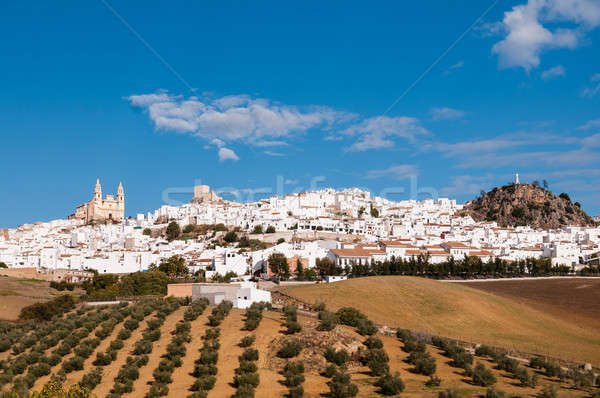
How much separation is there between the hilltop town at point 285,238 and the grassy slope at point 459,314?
21586mm

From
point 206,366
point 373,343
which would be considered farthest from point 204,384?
point 373,343

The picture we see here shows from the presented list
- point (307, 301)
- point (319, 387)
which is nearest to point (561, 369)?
point (319, 387)

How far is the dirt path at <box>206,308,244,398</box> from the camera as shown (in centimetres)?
1770

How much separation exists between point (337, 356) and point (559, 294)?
39060 millimetres

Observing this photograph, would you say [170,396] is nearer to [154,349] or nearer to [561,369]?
[154,349]

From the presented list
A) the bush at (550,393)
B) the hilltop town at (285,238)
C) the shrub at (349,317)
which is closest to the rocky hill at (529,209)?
the hilltop town at (285,238)

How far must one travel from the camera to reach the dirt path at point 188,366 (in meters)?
18.0

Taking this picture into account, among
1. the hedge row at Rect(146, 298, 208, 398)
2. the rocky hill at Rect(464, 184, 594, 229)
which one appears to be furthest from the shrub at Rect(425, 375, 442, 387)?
the rocky hill at Rect(464, 184, 594, 229)

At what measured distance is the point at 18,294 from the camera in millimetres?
54406

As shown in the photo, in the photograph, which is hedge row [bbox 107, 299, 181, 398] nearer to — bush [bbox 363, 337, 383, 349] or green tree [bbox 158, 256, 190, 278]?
bush [bbox 363, 337, 383, 349]

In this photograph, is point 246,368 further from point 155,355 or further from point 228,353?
point 155,355

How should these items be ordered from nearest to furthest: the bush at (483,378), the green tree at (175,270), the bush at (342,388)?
the bush at (342,388) → the bush at (483,378) → the green tree at (175,270)

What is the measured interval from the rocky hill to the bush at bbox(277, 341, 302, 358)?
120m

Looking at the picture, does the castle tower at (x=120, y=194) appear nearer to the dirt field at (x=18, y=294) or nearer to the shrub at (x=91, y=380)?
the dirt field at (x=18, y=294)
